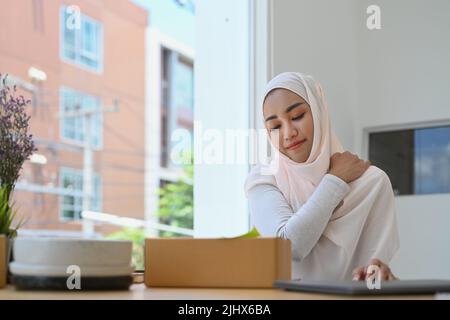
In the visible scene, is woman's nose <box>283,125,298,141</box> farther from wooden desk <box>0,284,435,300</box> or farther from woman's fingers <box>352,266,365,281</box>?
wooden desk <box>0,284,435,300</box>

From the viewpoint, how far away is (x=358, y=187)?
1.70 metres

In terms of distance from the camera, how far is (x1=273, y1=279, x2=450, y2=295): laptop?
95cm

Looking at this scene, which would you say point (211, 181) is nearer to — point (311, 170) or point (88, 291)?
point (311, 170)

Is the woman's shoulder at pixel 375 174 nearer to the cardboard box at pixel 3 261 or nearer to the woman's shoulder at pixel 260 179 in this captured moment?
the woman's shoulder at pixel 260 179

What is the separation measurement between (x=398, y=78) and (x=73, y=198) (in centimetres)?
907

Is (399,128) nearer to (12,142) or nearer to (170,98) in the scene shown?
(12,142)

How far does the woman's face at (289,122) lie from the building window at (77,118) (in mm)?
10275

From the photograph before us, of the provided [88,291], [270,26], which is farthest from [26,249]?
[270,26]

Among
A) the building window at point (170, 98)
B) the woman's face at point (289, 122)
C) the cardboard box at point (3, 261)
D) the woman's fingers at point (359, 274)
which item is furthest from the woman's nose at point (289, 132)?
the building window at point (170, 98)

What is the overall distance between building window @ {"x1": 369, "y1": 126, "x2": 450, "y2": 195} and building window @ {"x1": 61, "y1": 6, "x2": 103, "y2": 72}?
8322 millimetres

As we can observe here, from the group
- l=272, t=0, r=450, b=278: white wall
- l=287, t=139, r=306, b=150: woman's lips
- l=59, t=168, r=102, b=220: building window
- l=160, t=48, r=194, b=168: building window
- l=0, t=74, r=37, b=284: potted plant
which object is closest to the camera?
l=0, t=74, r=37, b=284: potted plant

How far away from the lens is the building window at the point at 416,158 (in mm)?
3580

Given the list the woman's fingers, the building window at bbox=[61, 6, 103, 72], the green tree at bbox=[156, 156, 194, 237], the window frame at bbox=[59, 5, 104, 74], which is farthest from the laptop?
the green tree at bbox=[156, 156, 194, 237]

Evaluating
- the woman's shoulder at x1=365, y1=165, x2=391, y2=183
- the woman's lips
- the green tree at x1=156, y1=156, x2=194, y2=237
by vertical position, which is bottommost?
the green tree at x1=156, y1=156, x2=194, y2=237
